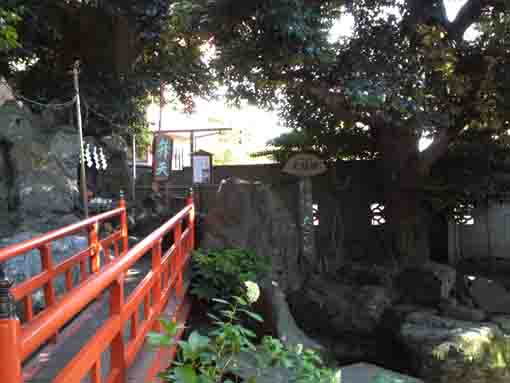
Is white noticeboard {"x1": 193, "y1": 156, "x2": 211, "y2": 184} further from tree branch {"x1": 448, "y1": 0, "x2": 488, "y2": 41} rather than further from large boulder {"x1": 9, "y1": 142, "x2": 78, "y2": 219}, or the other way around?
tree branch {"x1": 448, "y1": 0, "x2": 488, "y2": 41}

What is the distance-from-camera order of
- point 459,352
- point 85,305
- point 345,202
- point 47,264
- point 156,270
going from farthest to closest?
point 345,202 → point 459,352 → point 47,264 → point 156,270 → point 85,305

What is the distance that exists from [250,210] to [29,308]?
11.6 feet

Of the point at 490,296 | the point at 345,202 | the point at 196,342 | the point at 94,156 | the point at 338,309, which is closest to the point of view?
the point at 196,342

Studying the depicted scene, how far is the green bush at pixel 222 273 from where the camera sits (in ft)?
14.2

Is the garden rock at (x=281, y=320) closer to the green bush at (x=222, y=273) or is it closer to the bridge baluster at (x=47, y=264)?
the green bush at (x=222, y=273)

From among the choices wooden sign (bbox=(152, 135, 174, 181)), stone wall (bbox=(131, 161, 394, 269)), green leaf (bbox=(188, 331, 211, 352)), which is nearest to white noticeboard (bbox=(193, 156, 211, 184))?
stone wall (bbox=(131, 161, 394, 269))

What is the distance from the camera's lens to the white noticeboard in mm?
8219

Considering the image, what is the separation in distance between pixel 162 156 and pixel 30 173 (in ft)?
8.27

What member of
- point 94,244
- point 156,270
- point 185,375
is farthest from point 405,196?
point 185,375

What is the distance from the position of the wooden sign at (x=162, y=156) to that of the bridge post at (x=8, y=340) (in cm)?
669

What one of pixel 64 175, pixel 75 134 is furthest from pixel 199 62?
pixel 64 175

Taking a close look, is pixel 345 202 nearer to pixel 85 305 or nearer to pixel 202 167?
pixel 202 167

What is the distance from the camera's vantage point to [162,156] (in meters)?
7.79

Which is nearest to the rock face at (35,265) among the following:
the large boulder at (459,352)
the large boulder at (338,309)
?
the large boulder at (338,309)
